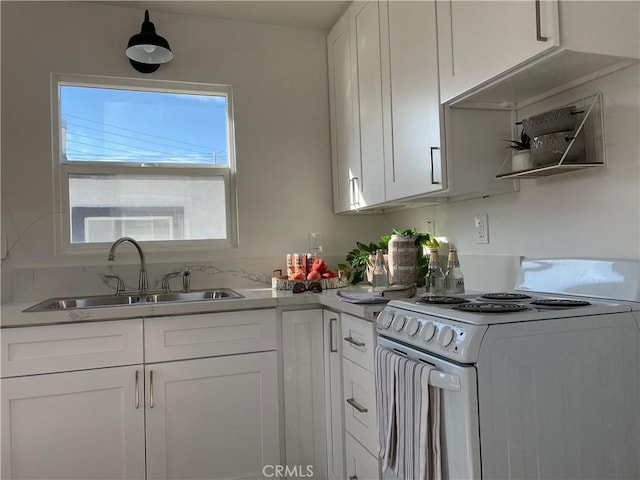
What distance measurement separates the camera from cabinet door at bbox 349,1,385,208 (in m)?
2.29

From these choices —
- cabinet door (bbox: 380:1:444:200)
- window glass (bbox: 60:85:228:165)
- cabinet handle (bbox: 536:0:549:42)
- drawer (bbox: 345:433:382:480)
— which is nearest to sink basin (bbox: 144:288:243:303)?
window glass (bbox: 60:85:228:165)

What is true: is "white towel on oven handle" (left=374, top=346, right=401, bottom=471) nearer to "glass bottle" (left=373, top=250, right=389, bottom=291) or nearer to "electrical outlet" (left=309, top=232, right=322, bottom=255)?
"glass bottle" (left=373, top=250, right=389, bottom=291)

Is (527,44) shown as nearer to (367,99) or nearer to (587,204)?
(587,204)

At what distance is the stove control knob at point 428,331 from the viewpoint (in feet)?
4.34

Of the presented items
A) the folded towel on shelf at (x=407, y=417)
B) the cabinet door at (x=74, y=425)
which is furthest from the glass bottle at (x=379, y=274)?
the cabinet door at (x=74, y=425)

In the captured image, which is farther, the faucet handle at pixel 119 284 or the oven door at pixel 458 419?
the faucet handle at pixel 119 284

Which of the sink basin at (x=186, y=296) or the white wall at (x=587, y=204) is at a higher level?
the white wall at (x=587, y=204)

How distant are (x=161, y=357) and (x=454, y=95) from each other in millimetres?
1544

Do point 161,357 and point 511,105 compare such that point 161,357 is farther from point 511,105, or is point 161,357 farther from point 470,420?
point 511,105

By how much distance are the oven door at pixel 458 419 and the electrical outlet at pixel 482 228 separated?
933 millimetres

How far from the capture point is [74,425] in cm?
190

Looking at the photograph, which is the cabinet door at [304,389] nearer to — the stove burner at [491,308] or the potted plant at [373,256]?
the potted plant at [373,256]

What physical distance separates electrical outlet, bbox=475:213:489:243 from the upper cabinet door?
0.59 m

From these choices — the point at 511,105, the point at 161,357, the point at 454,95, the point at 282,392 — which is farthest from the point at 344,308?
the point at 511,105
